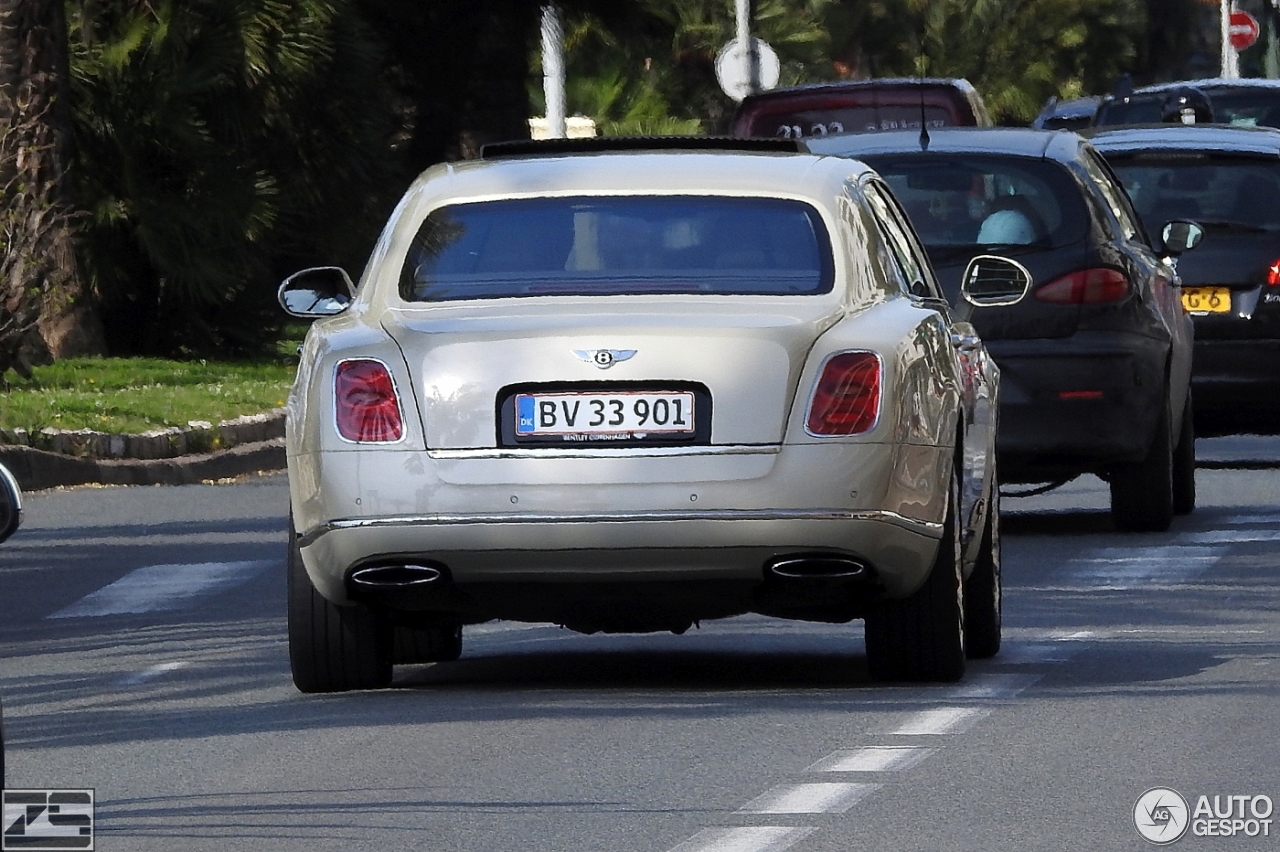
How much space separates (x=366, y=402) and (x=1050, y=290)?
5286mm

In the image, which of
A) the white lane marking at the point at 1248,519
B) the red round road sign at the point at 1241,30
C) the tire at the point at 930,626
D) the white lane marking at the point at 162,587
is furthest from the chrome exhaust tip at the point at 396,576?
the red round road sign at the point at 1241,30

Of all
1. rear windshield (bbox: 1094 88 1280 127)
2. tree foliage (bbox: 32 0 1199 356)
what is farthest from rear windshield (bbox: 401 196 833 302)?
rear windshield (bbox: 1094 88 1280 127)

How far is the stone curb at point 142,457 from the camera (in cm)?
1773

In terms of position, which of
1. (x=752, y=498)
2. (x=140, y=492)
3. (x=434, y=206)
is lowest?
(x=140, y=492)

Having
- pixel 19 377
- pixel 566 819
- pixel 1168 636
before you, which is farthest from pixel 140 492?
pixel 566 819

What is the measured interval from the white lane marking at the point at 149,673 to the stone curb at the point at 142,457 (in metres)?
6.90

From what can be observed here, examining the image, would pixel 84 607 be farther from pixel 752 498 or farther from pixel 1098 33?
pixel 1098 33

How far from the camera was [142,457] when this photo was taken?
61.2 ft

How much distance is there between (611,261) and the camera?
31.6 ft

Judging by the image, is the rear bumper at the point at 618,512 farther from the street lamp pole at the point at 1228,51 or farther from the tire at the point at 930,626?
the street lamp pole at the point at 1228,51

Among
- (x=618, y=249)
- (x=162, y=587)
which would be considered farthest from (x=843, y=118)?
(x=618, y=249)

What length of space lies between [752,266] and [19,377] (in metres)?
12.8

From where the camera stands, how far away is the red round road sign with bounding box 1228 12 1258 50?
5788 centimetres

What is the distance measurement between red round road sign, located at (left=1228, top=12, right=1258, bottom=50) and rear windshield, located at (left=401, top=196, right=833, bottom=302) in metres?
49.1
